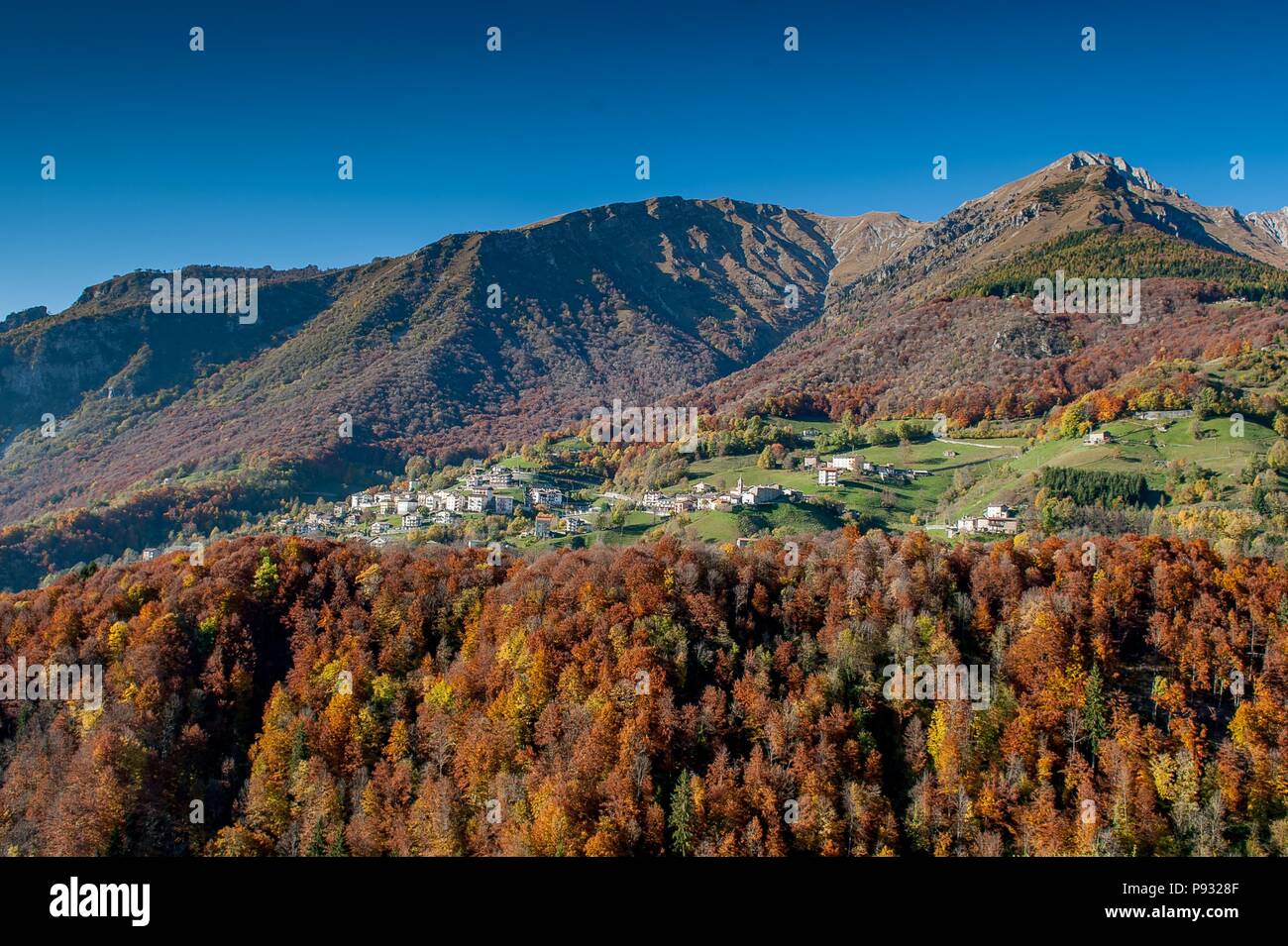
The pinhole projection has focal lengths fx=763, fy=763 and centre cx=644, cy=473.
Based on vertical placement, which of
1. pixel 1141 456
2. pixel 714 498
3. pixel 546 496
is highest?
pixel 1141 456

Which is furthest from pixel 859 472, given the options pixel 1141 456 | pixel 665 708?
pixel 665 708

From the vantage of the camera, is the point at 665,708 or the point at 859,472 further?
the point at 859,472

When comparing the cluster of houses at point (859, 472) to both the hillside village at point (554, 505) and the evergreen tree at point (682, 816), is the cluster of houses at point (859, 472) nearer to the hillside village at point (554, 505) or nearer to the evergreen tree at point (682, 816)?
the hillside village at point (554, 505)

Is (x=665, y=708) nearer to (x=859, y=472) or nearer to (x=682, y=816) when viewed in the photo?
(x=682, y=816)

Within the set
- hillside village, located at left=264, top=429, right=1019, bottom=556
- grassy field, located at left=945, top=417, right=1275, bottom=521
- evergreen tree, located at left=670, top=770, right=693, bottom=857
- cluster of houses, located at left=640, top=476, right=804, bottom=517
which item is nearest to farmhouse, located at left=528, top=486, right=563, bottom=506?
hillside village, located at left=264, top=429, right=1019, bottom=556

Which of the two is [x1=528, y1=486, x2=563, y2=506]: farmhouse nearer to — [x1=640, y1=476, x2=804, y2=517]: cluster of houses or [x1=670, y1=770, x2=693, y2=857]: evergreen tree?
[x1=640, y1=476, x2=804, y2=517]: cluster of houses
